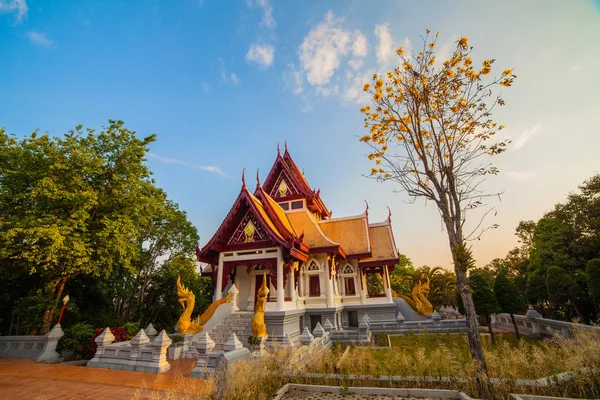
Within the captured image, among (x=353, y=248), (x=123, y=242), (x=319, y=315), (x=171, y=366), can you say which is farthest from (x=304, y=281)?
(x=123, y=242)

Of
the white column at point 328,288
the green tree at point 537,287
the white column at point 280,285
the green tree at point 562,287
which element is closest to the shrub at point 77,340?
the white column at point 280,285

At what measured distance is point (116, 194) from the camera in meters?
12.5

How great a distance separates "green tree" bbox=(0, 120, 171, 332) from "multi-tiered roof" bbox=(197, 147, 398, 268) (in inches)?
162

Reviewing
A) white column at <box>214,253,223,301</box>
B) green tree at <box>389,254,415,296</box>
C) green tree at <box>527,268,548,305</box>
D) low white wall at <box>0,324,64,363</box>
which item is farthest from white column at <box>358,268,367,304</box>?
green tree at <box>389,254,415,296</box>

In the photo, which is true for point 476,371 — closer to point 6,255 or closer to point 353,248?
point 353,248

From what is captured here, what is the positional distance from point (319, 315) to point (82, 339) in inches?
391

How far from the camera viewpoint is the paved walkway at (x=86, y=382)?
561 centimetres

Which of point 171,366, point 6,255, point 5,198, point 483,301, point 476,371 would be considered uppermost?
point 5,198

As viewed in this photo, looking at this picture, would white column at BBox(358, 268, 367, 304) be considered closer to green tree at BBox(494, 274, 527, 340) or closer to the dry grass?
green tree at BBox(494, 274, 527, 340)

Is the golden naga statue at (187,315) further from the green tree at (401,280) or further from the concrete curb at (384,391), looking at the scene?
the green tree at (401,280)

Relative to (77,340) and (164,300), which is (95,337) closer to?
(77,340)

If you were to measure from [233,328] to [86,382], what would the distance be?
4934 millimetres

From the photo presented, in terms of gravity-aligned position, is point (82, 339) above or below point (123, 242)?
below

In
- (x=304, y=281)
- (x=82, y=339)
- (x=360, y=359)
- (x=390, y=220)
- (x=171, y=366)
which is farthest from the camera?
(x=390, y=220)
